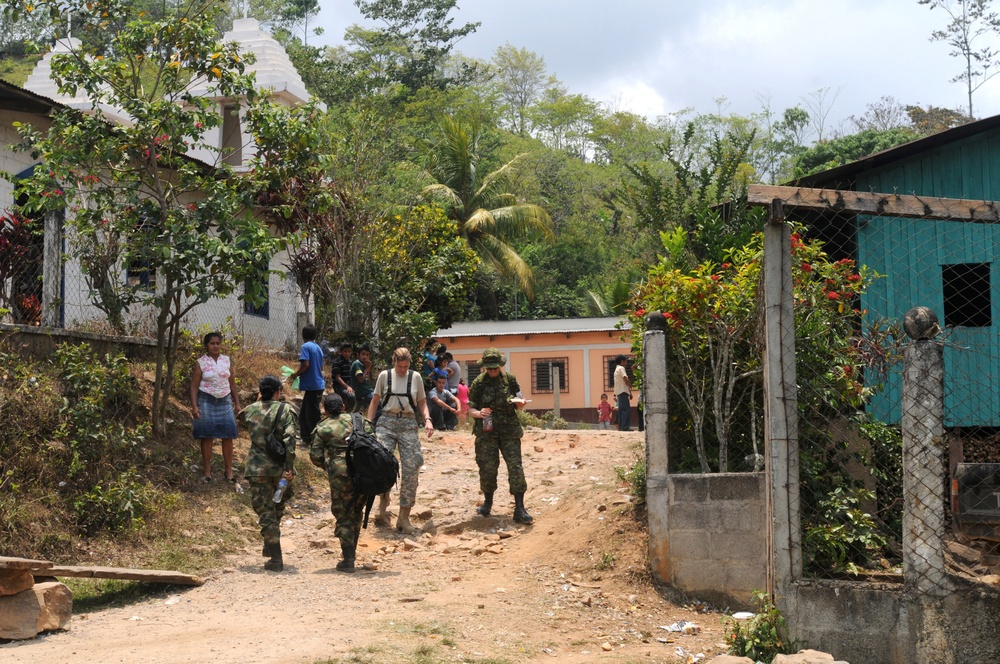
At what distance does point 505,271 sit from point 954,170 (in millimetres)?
21835

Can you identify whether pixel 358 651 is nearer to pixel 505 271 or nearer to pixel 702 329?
pixel 702 329

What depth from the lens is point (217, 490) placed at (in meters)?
11.1

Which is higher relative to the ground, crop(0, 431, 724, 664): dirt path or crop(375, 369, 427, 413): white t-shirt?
crop(375, 369, 427, 413): white t-shirt

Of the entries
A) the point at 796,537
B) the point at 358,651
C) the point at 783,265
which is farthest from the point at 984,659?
the point at 358,651

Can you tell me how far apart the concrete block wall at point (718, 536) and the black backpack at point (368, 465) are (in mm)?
2430

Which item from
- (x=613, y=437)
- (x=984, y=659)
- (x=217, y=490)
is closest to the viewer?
(x=984, y=659)

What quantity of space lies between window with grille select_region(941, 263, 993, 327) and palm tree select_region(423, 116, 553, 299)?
68.9 feet

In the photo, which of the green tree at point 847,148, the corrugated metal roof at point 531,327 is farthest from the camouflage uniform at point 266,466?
Answer: the green tree at point 847,148

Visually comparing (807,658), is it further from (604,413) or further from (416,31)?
(416,31)

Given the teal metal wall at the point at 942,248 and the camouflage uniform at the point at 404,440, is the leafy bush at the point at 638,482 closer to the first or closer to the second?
the camouflage uniform at the point at 404,440

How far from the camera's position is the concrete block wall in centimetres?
823

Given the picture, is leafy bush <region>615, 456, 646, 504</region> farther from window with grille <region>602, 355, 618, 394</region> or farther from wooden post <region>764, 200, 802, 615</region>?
window with grille <region>602, 355, 618, 394</region>

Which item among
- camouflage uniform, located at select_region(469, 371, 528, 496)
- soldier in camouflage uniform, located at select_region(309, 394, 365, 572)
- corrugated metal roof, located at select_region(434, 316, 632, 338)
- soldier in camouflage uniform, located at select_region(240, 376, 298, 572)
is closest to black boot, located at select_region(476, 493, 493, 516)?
camouflage uniform, located at select_region(469, 371, 528, 496)

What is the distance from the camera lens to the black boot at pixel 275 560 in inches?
361
